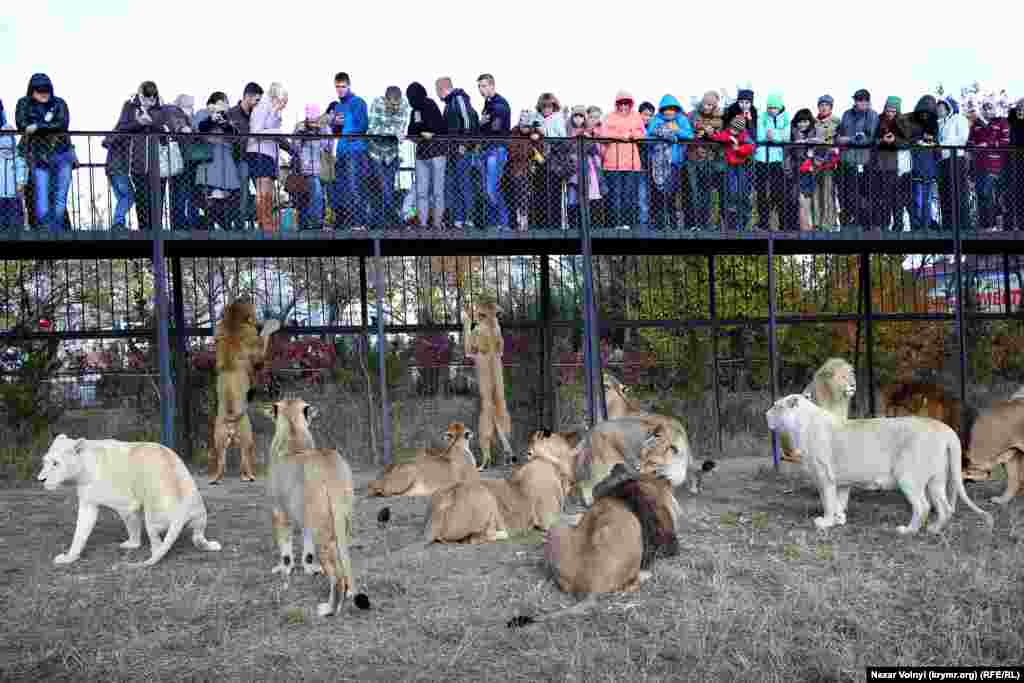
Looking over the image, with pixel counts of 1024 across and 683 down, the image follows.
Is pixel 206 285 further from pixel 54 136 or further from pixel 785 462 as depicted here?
pixel 785 462

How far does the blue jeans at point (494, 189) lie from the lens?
12469mm

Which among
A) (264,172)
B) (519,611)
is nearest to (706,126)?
(264,172)

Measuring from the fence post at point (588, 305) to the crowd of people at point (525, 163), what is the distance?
63 millimetres

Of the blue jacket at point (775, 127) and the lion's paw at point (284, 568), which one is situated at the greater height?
the blue jacket at point (775, 127)

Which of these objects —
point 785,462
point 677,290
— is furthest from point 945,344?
point 785,462

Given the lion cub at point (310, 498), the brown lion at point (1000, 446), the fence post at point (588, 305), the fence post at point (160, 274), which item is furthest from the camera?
the fence post at point (588, 305)

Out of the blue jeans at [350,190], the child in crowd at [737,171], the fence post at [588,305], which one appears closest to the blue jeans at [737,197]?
the child in crowd at [737,171]

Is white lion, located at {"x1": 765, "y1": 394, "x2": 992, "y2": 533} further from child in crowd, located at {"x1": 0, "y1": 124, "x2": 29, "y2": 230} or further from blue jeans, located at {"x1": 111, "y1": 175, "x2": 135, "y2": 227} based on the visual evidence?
child in crowd, located at {"x1": 0, "y1": 124, "x2": 29, "y2": 230}

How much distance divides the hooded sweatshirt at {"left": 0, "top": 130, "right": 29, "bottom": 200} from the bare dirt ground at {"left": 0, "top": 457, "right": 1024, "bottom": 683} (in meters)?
3.73

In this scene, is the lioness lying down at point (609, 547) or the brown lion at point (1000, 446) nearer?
the lioness lying down at point (609, 547)

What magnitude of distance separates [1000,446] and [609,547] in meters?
4.80

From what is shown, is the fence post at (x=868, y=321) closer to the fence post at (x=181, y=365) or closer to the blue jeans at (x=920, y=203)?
the blue jeans at (x=920, y=203)

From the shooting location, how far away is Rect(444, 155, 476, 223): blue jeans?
40.5 ft

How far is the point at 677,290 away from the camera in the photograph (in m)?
18.2
